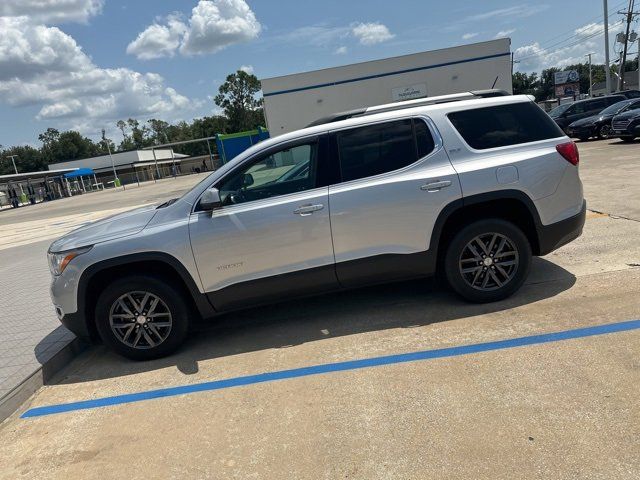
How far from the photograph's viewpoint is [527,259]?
438 cm

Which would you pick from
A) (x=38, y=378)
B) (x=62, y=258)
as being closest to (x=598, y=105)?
(x=62, y=258)

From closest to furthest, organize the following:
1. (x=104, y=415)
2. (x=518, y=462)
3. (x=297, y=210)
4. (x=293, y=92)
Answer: (x=518, y=462) < (x=104, y=415) < (x=297, y=210) < (x=293, y=92)

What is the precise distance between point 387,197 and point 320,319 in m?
1.47

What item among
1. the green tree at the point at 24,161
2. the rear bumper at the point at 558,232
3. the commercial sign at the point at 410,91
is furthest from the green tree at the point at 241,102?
the rear bumper at the point at 558,232

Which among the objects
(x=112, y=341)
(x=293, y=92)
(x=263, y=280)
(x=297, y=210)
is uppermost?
(x=293, y=92)

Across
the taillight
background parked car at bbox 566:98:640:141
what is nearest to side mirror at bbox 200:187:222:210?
the taillight

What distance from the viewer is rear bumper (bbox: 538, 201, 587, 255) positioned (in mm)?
4383

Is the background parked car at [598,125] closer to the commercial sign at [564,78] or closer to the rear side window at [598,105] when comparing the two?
the rear side window at [598,105]

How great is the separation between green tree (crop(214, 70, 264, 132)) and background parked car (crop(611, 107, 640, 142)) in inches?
3174

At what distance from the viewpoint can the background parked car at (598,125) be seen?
19906 mm

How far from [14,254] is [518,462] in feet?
42.0

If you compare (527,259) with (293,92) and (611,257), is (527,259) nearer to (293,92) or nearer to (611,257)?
(611,257)

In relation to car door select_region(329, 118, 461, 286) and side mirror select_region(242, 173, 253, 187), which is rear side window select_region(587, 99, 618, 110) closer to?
car door select_region(329, 118, 461, 286)

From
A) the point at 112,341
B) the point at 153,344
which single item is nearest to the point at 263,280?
the point at 153,344
